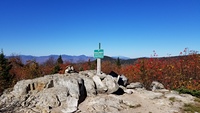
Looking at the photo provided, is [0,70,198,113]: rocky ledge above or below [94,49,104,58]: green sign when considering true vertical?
below

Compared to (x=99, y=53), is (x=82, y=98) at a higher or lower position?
lower

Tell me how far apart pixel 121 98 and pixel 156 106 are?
6.85 ft

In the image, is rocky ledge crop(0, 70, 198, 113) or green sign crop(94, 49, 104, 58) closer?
rocky ledge crop(0, 70, 198, 113)

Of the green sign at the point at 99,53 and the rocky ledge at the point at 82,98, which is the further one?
the green sign at the point at 99,53

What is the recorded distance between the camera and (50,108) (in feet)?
33.0

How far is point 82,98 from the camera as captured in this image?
11469 millimetres

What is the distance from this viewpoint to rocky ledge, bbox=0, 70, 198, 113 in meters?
10.2

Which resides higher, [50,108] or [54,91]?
[54,91]

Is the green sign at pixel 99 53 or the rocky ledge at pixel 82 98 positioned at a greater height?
the green sign at pixel 99 53

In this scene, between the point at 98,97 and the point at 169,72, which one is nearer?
the point at 98,97

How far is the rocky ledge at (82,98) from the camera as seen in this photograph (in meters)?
10.2

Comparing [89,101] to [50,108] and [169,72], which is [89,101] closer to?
[50,108]

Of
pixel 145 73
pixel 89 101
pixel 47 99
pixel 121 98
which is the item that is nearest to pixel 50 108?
pixel 47 99

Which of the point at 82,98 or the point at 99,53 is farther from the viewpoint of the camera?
the point at 99,53
